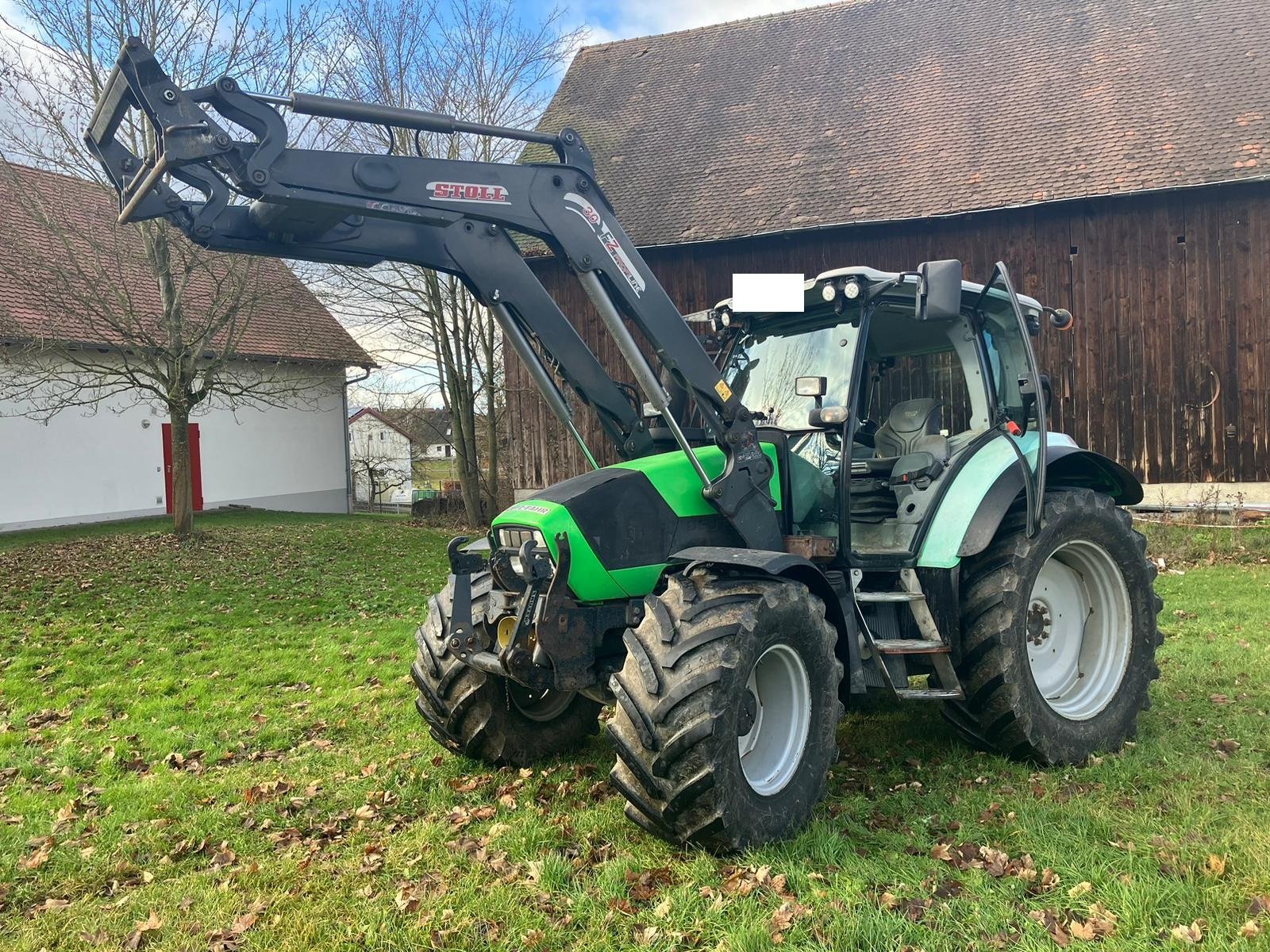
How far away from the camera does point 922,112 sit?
643 inches

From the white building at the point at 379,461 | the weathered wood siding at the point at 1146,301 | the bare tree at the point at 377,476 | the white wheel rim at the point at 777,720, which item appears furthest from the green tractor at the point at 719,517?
the bare tree at the point at 377,476

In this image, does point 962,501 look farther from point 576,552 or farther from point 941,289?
point 576,552

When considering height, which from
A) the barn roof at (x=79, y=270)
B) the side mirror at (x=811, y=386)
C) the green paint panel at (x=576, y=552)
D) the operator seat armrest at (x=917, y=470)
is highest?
→ the barn roof at (x=79, y=270)

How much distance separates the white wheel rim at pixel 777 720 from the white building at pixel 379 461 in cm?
2303

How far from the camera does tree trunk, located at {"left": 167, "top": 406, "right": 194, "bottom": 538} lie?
1412 cm

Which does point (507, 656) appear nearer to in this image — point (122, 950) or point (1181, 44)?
point (122, 950)

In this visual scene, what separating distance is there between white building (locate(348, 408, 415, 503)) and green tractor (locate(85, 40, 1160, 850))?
22.2 m

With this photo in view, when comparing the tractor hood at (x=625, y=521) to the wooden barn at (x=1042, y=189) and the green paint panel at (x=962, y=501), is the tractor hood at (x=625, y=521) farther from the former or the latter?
the wooden barn at (x=1042, y=189)

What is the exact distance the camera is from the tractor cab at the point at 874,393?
487 centimetres

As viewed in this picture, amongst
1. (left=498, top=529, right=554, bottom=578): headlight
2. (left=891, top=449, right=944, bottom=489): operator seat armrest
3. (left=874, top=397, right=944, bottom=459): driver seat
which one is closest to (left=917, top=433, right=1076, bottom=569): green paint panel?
(left=891, top=449, right=944, bottom=489): operator seat armrest

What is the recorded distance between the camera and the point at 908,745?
5191mm

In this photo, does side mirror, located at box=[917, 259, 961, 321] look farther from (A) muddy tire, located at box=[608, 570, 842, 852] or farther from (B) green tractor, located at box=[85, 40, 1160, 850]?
(A) muddy tire, located at box=[608, 570, 842, 852]

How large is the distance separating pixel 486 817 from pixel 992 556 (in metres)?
2.88

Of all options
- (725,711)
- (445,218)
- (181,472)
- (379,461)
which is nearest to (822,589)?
(725,711)
